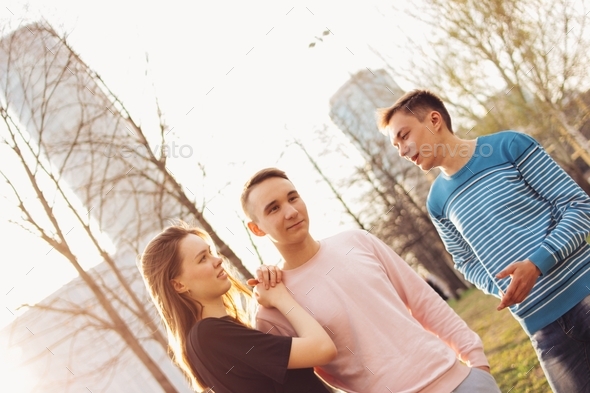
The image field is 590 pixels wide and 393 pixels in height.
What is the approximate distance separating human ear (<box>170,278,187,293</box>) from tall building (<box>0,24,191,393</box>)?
6.04 feet

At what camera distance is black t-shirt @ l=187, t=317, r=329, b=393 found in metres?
1.47

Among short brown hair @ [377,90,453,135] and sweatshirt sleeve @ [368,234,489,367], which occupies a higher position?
short brown hair @ [377,90,453,135]

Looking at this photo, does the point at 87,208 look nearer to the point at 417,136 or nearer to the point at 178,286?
the point at 178,286

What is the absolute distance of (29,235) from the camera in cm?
337

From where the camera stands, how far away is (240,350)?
4.89ft

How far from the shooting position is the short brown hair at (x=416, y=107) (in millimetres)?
2094

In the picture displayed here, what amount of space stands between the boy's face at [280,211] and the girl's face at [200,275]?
195 mm

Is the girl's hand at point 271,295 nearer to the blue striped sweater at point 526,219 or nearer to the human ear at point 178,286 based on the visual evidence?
the human ear at point 178,286

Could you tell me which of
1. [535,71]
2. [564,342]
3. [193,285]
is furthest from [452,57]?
[193,285]

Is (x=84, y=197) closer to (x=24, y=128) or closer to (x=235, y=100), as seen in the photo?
(x=24, y=128)

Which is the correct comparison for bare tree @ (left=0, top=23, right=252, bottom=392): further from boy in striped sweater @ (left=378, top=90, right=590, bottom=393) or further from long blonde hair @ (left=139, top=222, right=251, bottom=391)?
boy in striped sweater @ (left=378, top=90, right=590, bottom=393)

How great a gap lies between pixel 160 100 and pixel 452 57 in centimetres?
326

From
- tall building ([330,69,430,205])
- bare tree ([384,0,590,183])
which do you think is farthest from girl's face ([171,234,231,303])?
bare tree ([384,0,590,183])

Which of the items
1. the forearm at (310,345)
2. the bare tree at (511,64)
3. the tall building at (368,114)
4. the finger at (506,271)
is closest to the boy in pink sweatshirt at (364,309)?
the forearm at (310,345)
